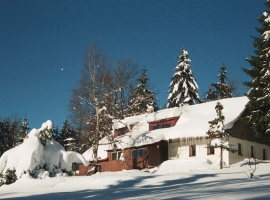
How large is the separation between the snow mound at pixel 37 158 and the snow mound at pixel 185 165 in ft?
29.2

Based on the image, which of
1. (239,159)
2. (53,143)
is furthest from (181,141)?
(53,143)

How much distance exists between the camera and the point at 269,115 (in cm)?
2802

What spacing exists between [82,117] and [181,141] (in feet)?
33.4

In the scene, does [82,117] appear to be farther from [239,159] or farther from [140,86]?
[140,86]

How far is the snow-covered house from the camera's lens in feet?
103

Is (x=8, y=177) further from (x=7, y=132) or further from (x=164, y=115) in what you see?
(x=7, y=132)

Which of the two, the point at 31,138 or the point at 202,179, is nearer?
the point at 202,179

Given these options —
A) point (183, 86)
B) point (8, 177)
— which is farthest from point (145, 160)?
point (183, 86)

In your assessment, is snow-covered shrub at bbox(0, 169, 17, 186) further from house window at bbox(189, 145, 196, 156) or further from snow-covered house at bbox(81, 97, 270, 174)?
house window at bbox(189, 145, 196, 156)

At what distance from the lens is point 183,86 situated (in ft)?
168

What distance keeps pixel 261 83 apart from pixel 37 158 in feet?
60.1

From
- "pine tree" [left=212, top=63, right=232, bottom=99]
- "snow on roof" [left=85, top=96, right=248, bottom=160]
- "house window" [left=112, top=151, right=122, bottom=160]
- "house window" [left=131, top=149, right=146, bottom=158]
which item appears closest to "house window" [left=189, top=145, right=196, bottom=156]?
"snow on roof" [left=85, top=96, right=248, bottom=160]

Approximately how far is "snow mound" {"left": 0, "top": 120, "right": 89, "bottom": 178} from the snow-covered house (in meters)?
9.41

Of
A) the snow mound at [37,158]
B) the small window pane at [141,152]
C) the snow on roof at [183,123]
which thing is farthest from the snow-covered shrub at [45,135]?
the small window pane at [141,152]
